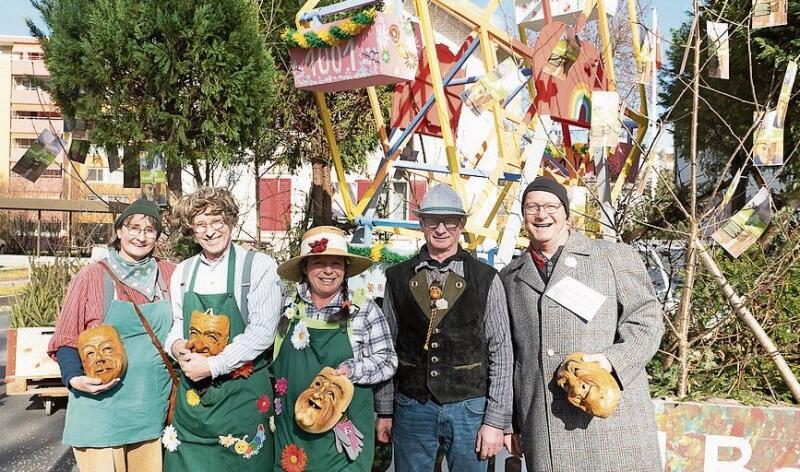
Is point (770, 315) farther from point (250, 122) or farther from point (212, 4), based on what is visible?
point (212, 4)

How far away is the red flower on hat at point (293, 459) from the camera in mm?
2650

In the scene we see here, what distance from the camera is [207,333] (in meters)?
2.68

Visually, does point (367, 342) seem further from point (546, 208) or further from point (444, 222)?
point (546, 208)

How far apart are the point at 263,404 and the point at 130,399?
564 millimetres

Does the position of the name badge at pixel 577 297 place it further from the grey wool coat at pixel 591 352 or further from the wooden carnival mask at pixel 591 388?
the wooden carnival mask at pixel 591 388

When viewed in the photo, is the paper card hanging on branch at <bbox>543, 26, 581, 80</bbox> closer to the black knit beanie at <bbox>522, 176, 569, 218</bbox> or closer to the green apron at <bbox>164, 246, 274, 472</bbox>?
the black knit beanie at <bbox>522, 176, 569, 218</bbox>

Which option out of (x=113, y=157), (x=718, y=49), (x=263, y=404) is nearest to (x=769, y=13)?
(x=718, y=49)

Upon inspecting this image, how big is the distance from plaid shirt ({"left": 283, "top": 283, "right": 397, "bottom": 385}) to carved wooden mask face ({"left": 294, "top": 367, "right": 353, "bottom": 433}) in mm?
99

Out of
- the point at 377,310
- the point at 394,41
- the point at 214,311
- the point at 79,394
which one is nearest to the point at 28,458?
the point at 79,394

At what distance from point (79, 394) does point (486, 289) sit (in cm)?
173

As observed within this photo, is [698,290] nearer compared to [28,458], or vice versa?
[698,290]

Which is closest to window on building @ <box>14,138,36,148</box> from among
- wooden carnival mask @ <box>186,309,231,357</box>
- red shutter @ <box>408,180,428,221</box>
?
red shutter @ <box>408,180,428,221</box>

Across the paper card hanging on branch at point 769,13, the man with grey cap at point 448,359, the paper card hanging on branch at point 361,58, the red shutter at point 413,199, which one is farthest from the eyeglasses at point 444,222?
the paper card hanging on branch at point 361,58

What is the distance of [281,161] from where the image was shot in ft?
32.8
